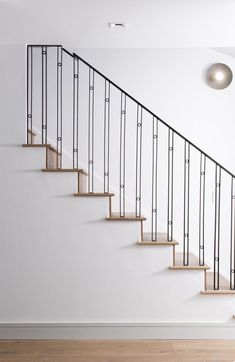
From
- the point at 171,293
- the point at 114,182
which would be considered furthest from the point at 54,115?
the point at 171,293

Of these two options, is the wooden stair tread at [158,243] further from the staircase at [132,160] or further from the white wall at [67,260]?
the staircase at [132,160]

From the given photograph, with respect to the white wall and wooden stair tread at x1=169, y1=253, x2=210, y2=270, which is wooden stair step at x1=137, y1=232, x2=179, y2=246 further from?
wooden stair tread at x1=169, y1=253, x2=210, y2=270

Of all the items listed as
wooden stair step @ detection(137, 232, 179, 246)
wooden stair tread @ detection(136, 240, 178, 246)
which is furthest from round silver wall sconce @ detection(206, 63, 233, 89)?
wooden stair tread @ detection(136, 240, 178, 246)

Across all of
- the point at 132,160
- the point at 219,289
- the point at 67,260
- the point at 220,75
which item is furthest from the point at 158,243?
the point at 220,75

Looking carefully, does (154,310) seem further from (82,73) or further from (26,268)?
(82,73)

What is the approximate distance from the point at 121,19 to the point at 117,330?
2.79 metres

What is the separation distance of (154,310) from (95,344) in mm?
622

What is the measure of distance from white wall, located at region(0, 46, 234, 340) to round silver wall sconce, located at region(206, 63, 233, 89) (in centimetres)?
213

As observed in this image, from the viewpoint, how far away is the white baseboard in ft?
16.3

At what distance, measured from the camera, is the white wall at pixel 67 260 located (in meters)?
5.00

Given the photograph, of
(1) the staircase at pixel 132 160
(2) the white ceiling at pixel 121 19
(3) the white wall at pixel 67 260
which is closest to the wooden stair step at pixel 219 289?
(3) the white wall at pixel 67 260

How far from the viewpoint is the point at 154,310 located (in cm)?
500

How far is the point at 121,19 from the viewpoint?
15.4 feet

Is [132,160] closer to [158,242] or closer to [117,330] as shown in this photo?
[158,242]
